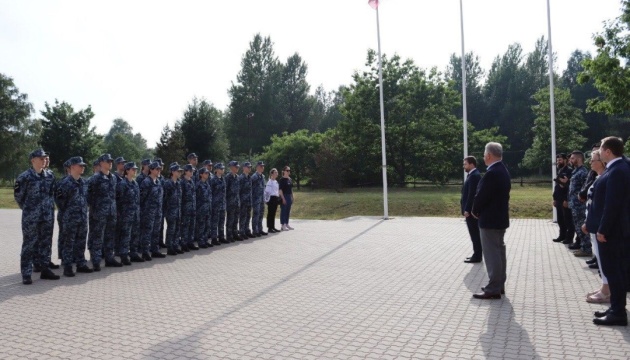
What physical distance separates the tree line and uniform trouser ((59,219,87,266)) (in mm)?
15984

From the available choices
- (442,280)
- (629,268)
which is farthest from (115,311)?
(629,268)

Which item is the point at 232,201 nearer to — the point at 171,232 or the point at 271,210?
the point at 171,232

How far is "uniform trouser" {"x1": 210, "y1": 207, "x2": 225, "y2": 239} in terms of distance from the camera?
12.0m

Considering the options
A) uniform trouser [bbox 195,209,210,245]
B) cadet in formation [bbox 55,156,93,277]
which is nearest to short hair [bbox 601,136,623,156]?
cadet in formation [bbox 55,156,93,277]

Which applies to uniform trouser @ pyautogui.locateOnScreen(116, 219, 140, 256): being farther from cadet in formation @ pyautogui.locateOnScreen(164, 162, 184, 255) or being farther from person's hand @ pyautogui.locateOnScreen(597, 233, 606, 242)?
person's hand @ pyautogui.locateOnScreen(597, 233, 606, 242)

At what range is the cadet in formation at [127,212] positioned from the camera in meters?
9.41

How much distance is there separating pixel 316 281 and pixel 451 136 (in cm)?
2667

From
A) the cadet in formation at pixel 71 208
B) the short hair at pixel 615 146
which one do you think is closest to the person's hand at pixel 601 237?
the short hair at pixel 615 146

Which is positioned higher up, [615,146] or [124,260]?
[615,146]

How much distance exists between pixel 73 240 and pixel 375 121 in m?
26.5

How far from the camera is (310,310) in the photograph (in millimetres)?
6109

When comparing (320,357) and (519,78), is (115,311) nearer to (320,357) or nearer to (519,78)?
(320,357)

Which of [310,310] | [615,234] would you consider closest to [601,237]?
[615,234]

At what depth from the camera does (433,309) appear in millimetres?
6078
